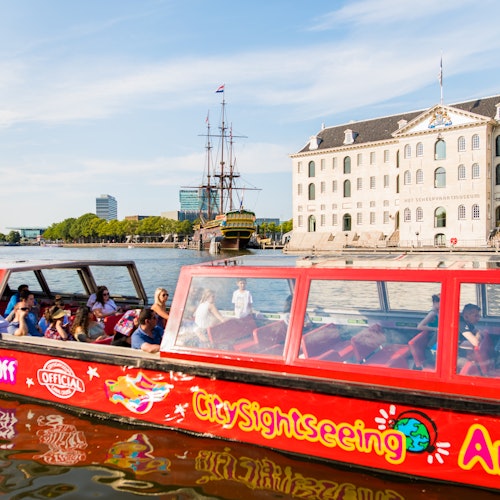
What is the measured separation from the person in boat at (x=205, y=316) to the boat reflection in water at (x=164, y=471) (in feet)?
3.83

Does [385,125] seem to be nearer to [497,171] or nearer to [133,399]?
[497,171]

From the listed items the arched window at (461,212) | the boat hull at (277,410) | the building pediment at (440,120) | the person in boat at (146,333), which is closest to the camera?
the boat hull at (277,410)

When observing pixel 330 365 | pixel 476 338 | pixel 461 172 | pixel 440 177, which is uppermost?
pixel 461 172

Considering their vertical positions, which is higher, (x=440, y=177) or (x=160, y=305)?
(x=440, y=177)

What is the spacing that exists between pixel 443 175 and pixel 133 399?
60.2 m

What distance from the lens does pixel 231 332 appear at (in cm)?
599

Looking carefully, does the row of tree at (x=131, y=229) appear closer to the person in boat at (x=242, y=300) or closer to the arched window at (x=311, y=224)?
the arched window at (x=311, y=224)

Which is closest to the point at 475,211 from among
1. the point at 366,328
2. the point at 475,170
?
the point at 475,170

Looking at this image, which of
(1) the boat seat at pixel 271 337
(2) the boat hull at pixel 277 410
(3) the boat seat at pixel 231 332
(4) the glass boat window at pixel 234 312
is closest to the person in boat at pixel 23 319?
(2) the boat hull at pixel 277 410

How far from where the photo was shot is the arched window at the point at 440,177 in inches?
2388

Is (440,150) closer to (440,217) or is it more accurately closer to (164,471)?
(440,217)

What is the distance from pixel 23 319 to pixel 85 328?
0.89 m

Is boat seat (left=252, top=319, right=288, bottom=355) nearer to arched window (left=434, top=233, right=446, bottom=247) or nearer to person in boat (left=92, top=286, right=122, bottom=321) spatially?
person in boat (left=92, top=286, right=122, bottom=321)

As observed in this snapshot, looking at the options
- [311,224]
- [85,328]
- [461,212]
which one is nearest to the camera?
[85,328]
